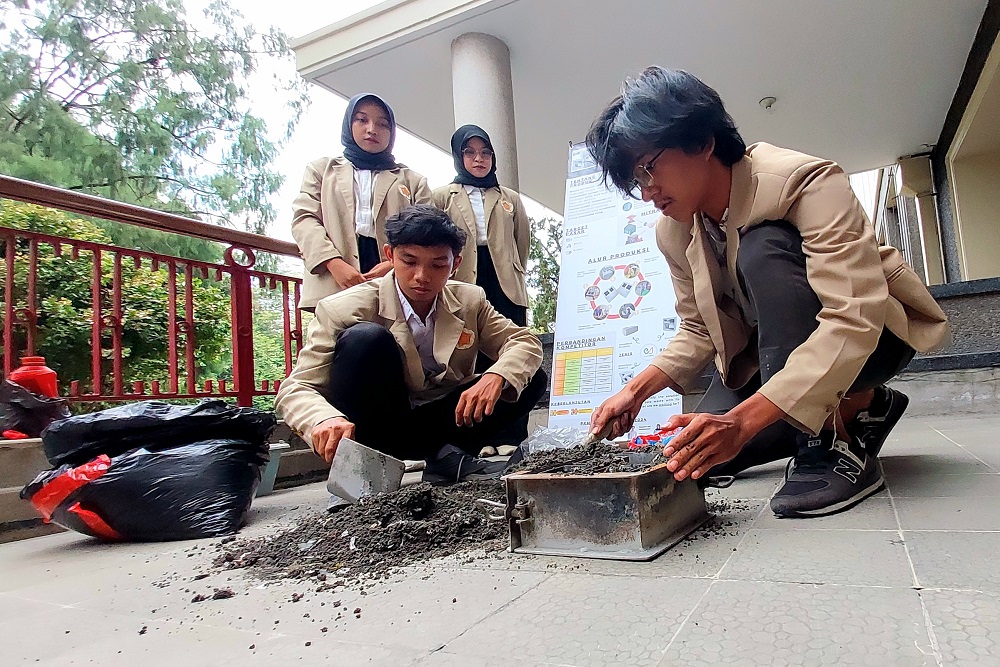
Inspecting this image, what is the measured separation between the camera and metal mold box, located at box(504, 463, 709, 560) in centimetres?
127

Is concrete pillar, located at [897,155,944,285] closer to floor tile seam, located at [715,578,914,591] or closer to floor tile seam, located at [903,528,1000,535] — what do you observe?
floor tile seam, located at [903,528,1000,535]

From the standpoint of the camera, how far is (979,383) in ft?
11.9

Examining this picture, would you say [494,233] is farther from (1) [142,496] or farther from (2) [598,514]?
(2) [598,514]

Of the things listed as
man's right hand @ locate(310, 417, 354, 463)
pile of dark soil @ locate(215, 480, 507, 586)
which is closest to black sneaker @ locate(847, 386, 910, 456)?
pile of dark soil @ locate(215, 480, 507, 586)

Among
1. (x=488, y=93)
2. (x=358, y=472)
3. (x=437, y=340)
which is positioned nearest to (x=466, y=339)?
(x=437, y=340)

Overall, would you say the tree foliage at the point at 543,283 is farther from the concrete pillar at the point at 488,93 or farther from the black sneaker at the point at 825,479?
the black sneaker at the point at 825,479

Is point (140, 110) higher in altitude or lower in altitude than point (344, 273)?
higher

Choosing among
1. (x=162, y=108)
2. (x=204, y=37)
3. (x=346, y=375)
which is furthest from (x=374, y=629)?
(x=204, y=37)

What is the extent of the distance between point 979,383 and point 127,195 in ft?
→ 52.3

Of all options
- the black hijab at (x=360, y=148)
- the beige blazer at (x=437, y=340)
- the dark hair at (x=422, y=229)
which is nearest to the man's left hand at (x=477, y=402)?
the beige blazer at (x=437, y=340)

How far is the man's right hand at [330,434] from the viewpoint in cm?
179

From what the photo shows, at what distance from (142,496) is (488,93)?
3671 millimetres

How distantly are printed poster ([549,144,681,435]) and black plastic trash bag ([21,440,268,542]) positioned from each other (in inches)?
66.7

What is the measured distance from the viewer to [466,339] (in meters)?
2.44
